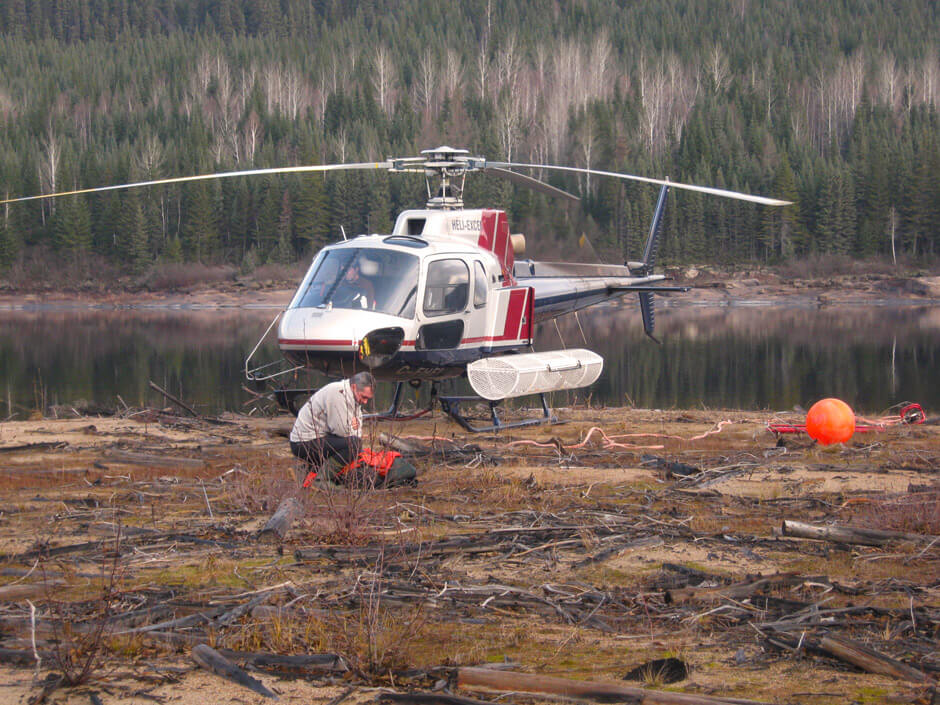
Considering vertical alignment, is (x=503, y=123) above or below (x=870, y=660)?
below

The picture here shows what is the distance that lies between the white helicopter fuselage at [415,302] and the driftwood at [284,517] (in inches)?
165

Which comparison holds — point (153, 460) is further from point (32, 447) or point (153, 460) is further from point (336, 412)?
point (336, 412)

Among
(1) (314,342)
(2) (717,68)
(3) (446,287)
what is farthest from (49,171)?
(1) (314,342)

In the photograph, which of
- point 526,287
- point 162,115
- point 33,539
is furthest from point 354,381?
point 162,115

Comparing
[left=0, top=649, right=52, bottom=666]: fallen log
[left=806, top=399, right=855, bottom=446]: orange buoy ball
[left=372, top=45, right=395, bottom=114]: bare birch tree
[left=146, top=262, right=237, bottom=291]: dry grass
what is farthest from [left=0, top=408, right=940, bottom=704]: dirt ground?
[left=372, top=45, right=395, bottom=114]: bare birch tree

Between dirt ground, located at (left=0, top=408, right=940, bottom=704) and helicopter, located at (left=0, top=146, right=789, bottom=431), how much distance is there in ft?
4.92

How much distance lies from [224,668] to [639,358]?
2643cm

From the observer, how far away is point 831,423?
39.6 ft

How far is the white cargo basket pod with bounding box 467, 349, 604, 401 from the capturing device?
12844 millimetres

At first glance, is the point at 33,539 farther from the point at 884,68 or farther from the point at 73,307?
the point at 884,68

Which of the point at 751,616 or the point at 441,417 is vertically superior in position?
the point at 751,616

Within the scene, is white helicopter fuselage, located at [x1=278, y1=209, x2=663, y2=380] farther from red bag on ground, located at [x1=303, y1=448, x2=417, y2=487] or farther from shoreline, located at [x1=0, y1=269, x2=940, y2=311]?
shoreline, located at [x1=0, y1=269, x2=940, y2=311]

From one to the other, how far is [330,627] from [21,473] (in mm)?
6451

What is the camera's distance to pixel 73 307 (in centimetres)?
5984
